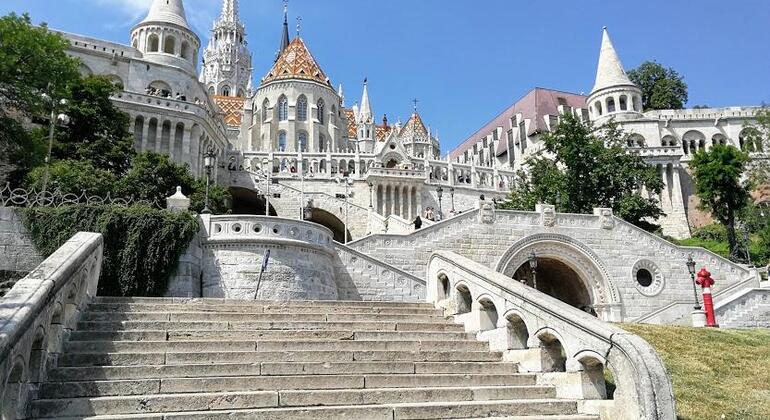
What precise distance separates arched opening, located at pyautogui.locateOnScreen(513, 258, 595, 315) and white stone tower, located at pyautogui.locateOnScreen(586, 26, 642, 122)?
29.2m

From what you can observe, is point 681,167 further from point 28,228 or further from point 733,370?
point 28,228

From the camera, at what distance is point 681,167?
50438mm

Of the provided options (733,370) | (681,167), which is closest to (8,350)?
(733,370)

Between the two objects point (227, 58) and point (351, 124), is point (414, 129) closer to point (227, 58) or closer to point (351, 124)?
point (351, 124)

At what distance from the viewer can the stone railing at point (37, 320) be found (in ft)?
15.1

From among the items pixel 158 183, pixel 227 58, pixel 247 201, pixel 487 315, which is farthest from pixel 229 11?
pixel 487 315

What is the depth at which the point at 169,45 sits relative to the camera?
42531 mm

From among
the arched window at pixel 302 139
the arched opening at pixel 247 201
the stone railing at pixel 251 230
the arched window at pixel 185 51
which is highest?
the arched window at pixel 185 51

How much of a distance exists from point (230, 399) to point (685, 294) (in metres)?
24.6

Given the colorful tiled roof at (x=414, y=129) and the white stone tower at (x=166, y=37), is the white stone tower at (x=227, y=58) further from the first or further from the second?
the white stone tower at (x=166, y=37)

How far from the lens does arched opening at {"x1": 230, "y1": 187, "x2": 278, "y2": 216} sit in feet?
127

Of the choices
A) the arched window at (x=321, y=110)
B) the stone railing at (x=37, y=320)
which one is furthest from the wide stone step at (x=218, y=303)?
the arched window at (x=321, y=110)

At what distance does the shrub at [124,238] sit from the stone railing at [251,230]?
1.18 meters

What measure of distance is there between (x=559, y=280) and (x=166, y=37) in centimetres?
3312
